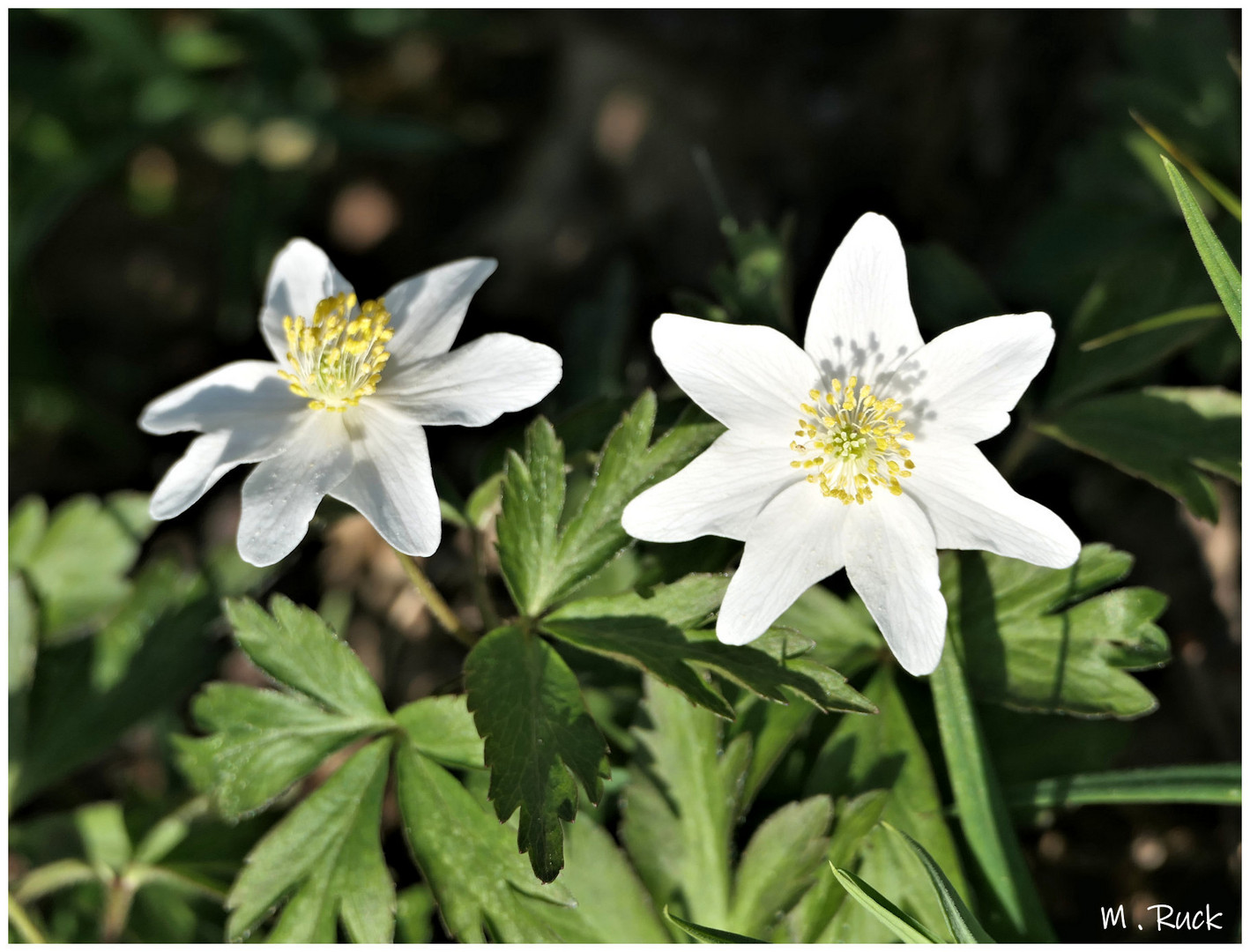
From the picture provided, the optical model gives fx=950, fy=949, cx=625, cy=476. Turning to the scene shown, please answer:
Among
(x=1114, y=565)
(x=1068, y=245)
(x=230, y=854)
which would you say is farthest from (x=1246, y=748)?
(x=230, y=854)

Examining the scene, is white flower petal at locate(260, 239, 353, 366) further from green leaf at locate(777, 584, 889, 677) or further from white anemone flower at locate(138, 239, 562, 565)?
green leaf at locate(777, 584, 889, 677)

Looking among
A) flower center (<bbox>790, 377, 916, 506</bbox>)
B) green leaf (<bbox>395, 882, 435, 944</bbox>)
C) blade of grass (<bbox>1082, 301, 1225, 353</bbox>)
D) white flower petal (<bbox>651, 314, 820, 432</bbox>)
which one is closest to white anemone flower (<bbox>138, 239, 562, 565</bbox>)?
white flower petal (<bbox>651, 314, 820, 432</bbox>)

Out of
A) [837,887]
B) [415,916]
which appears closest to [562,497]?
[837,887]

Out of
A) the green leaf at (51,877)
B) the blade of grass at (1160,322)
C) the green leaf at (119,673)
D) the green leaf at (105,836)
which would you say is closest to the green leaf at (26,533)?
the green leaf at (119,673)

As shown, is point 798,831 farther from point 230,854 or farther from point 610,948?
point 230,854

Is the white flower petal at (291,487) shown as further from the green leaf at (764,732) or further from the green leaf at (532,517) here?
the green leaf at (764,732)
